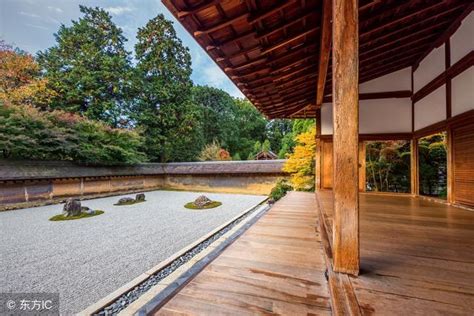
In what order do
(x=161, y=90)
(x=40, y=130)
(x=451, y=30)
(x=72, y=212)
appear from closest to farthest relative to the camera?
(x=451, y=30)
(x=72, y=212)
(x=40, y=130)
(x=161, y=90)

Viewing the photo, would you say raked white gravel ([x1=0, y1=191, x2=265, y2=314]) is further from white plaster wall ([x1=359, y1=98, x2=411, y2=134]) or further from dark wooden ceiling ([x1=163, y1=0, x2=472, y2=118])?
white plaster wall ([x1=359, y1=98, x2=411, y2=134])

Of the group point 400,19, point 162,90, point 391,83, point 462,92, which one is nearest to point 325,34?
point 400,19

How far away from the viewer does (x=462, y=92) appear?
3172 mm

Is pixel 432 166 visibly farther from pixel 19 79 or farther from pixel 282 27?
pixel 19 79

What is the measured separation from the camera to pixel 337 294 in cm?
116

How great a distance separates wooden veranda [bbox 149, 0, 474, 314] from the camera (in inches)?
48.2

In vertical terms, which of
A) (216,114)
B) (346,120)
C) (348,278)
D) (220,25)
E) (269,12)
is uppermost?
(216,114)

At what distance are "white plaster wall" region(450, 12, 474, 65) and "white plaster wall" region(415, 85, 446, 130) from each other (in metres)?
0.56

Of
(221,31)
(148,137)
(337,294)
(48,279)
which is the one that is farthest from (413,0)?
(148,137)

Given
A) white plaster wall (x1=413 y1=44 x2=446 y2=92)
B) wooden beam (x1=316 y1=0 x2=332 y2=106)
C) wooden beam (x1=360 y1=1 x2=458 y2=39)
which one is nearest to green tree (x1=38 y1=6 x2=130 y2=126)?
wooden beam (x1=316 y1=0 x2=332 y2=106)

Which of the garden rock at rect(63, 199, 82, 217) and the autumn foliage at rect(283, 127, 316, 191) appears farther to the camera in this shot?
the autumn foliage at rect(283, 127, 316, 191)

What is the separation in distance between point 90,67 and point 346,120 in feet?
56.3

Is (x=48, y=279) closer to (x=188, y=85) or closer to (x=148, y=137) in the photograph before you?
(x=148, y=137)

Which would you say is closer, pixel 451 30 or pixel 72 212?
pixel 451 30
